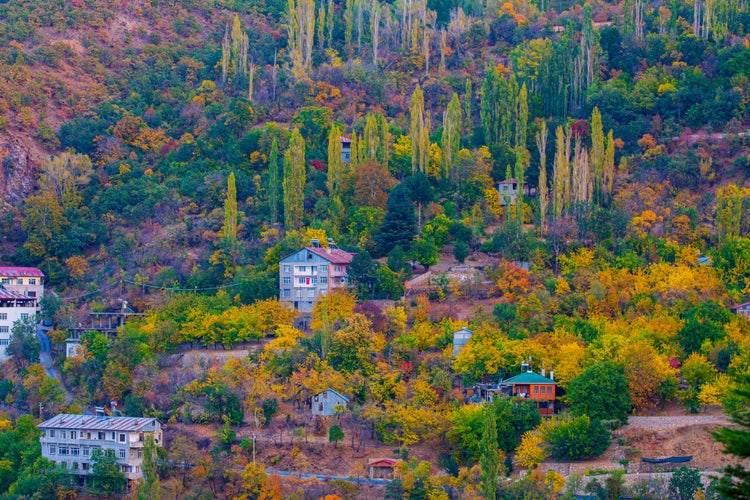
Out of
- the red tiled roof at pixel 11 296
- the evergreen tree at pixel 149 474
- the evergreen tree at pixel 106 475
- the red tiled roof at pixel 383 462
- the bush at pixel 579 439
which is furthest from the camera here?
the red tiled roof at pixel 11 296

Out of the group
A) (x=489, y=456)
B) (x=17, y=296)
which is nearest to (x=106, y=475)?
(x=489, y=456)

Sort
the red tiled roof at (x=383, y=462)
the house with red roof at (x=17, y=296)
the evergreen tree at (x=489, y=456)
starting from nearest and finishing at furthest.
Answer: the evergreen tree at (x=489, y=456), the red tiled roof at (x=383, y=462), the house with red roof at (x=17, y=296)

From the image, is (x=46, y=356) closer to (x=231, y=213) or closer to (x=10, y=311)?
(x=10, y=311)

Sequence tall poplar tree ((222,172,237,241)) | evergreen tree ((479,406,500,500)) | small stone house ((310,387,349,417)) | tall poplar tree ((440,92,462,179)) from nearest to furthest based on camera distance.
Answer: evergreen tree ((479,406,500,500)), small stone house ((310,387,349,417)), tall poplar tree ((222,172,237,241)), tall poplar tree ((440,92,462,179))

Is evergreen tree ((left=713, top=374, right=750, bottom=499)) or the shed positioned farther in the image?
the shed

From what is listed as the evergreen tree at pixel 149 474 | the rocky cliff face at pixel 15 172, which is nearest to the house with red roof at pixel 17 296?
the rocky cliff face at pixel 15 172

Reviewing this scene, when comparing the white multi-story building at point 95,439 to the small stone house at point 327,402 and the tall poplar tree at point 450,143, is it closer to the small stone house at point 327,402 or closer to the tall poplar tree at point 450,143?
the small stone house at point 327,402

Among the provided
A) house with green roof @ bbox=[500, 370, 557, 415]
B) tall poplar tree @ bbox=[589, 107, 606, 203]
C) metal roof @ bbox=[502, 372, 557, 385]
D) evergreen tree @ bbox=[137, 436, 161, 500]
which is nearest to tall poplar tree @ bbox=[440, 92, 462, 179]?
tall poplar tree @ bbox=[589, 107, 606, 203]

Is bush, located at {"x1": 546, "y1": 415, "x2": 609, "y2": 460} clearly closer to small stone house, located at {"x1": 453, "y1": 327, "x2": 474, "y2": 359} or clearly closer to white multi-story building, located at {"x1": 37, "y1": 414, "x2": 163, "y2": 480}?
small stone house, located at {"x1": 453, "y1": 327, "x2": 474, "y2": 359}
